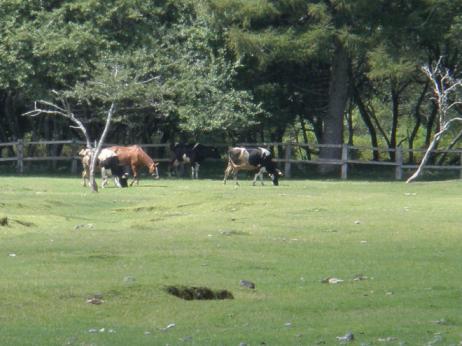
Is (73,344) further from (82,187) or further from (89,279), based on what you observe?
(82,187)

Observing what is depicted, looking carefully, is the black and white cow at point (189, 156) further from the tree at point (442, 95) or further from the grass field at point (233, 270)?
the grass field at point (233, 270)

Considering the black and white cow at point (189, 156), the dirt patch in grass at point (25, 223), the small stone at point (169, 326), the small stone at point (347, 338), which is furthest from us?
the black and white cow at point (189, 156)

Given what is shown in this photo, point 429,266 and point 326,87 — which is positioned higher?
point 326,87

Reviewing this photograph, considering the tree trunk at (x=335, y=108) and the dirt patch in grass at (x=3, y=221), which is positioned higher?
the tree trunk at (x=335, y=108)

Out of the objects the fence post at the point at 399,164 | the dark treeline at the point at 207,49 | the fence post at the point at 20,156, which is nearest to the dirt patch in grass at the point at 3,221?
the dark treeline at the point at 207,49

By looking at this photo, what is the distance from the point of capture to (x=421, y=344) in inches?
443

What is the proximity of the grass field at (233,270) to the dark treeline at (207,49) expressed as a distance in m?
13.2

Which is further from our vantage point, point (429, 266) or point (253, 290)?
point (429, 266)

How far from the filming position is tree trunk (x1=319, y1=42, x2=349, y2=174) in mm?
46997

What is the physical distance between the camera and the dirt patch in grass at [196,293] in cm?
1478

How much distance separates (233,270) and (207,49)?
2922 centimetres

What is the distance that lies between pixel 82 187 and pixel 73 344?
88.2ft

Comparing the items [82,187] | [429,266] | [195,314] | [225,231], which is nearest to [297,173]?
[82,187]

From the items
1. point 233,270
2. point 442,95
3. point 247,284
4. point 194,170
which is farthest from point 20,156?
point 247,284
